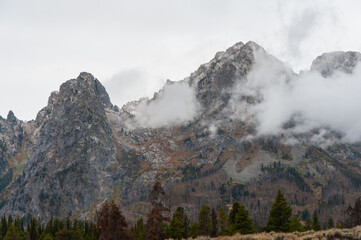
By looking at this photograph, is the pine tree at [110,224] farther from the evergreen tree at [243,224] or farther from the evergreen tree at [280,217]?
the evergreen tree at [280,217]

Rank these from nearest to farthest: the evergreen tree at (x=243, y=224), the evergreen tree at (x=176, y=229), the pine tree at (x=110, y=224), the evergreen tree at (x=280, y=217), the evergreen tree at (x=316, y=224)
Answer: the pine tree at (x=110, y=224) < the evergreen tree at (x=280, y=217) < the evergreen tree at (x=243, y=224) < the evergreen tree at (x=176, y=229) < the evergreen tree at (x=316, y=224)

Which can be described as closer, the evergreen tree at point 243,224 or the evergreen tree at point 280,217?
the evergreen tree at point 280,217

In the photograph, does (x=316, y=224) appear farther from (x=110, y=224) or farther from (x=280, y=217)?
(x=110, y=224)

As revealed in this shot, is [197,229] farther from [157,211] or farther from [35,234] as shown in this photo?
[35,234]

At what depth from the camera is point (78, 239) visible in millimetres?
110875

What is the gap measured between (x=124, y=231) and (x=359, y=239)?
113ft

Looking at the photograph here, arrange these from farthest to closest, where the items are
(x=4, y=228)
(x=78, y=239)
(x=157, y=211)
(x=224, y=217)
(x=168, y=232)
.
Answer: (x=4, y=228) < (x=78, y=239) < (x=224, y=217) < (x=168, y=232) < (x=157, y=211)

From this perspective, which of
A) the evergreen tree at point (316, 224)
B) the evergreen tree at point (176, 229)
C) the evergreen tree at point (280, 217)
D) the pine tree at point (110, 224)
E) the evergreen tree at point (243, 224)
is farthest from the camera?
the evergreen tree at point (316, 224)

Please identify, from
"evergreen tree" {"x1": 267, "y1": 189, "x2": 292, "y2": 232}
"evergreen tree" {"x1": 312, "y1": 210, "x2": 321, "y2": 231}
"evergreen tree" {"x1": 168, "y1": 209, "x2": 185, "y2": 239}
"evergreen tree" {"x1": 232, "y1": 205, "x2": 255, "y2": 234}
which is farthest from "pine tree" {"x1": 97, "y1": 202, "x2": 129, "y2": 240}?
"evergreen tree" {"x1": 312, "y1": 210, "x2": 321, "y2": 231}

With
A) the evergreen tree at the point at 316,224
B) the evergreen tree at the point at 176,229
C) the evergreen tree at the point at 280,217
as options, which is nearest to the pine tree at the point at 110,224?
the evergreen tree at the point at 176,229

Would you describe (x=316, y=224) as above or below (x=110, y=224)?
below

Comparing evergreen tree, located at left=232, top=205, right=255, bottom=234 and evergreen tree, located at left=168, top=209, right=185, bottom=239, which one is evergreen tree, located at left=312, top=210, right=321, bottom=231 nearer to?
evergreen tree, located at left=168, top=209, right=185, bottom=239

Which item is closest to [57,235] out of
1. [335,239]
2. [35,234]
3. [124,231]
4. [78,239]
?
[78,239]

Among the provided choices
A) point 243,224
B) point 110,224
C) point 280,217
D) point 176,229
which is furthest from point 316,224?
point 110,224
